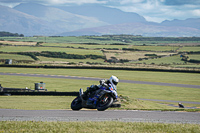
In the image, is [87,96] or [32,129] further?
[87,96]

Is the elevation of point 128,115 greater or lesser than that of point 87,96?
lesser

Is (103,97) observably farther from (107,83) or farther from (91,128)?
(91,128)

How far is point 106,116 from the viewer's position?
20906 mm

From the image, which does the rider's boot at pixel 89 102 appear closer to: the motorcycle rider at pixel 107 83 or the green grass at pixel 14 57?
the motorcycle rider at pixel 107 83

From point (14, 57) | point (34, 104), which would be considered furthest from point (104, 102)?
point (14, 57)

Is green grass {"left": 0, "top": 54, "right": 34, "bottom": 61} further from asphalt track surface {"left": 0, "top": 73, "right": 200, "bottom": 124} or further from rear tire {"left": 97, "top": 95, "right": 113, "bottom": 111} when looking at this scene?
rear tire {"left": 97, "top": 95, "right": 113, "bottom": 111}

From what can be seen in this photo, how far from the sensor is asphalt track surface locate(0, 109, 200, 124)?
19156 mm

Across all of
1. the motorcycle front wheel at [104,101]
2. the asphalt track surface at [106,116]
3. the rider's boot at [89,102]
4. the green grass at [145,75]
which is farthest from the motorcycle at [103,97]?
the green grass at [145,75]

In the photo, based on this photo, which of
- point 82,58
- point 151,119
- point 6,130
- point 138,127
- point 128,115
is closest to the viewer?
point 6,130

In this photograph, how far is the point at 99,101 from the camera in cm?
1623

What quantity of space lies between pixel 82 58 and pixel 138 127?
394 ft

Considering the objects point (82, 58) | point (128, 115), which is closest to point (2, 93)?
point (128, 115)

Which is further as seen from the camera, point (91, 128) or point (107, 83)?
point (107, 83)

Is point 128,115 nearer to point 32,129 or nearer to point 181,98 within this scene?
point 32,129
